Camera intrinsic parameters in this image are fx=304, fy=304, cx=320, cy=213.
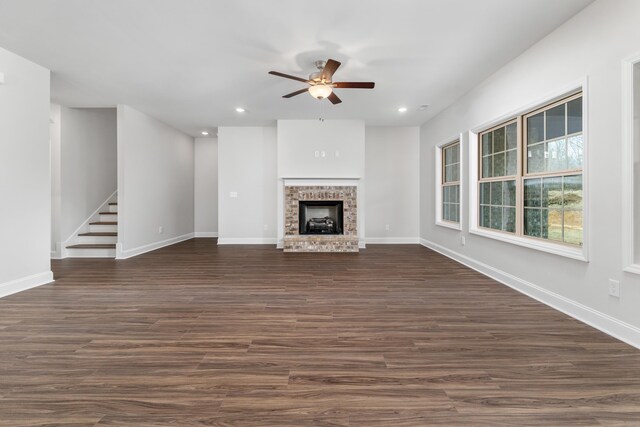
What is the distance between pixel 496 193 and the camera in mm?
4043

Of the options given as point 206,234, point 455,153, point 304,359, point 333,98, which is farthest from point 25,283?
point 455,153

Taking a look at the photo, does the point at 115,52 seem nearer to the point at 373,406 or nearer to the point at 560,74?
the point at 373,406

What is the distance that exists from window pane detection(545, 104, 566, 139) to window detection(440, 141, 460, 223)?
2115mm

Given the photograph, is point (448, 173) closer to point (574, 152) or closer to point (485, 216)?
point (485, 216)

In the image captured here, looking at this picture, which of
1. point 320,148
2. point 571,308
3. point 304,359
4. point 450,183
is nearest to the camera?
point 304,359

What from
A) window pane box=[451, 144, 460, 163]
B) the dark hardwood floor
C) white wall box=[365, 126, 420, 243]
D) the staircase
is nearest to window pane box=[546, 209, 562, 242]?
the dark hardwood floor

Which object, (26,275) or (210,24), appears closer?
(210,24)

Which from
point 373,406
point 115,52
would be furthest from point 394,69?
point 373,406

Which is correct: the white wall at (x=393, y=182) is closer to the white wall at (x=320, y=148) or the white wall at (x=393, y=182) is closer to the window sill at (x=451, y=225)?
the white wall at (x=320, y=148)

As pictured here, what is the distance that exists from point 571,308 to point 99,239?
6.98 meters

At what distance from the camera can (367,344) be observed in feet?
6.83

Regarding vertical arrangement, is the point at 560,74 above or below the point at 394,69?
below

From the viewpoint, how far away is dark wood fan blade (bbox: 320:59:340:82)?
3.19m

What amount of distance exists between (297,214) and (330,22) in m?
4.10
